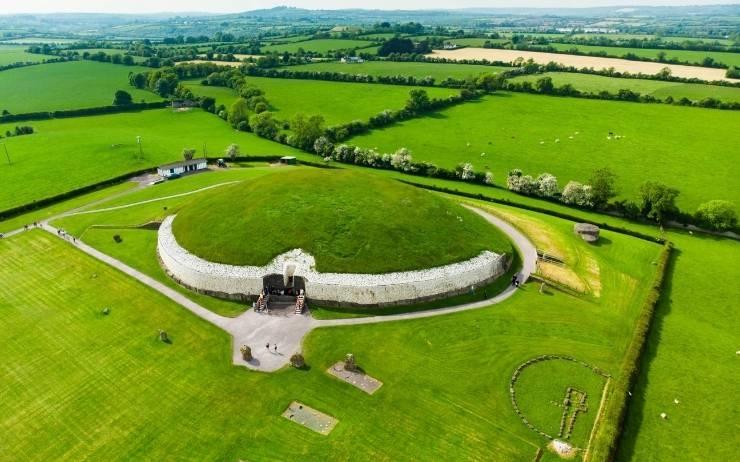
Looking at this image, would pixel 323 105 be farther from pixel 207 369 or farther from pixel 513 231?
pixel 207 369

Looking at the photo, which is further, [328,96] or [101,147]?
[328,96]

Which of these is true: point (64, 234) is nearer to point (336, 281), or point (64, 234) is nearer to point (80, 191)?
point (80, 191)

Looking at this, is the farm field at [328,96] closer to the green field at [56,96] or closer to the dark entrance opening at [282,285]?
the green field at [56,96]

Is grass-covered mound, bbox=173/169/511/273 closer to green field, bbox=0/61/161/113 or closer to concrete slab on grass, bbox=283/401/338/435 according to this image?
concrete slab on grass, bbox=283/401/338/435

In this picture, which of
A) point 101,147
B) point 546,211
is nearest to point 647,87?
point 546,211

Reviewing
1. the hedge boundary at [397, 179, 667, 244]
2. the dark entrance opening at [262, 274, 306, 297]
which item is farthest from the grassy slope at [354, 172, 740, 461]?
the dark entrance opening at [262, 274, 306, 297]

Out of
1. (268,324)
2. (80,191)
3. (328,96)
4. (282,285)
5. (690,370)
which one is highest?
(328,96)
